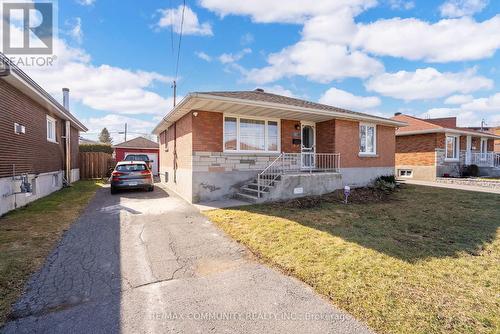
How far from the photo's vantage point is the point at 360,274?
358 cm

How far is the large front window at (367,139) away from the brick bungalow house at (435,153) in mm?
7072

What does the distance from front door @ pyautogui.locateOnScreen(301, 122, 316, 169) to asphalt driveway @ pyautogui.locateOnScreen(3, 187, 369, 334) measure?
767 cm

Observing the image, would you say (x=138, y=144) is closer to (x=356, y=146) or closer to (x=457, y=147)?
(x=356, y=146)

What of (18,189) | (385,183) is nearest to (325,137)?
(385,183)

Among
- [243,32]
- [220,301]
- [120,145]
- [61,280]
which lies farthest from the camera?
[120,145]

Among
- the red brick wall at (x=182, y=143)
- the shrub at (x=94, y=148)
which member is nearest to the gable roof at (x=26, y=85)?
the red brick wall at (x=182, y=143)

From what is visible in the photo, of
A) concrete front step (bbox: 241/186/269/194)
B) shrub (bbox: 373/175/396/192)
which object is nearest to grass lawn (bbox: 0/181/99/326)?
concrete front step (bbox: 241/186/269/194)

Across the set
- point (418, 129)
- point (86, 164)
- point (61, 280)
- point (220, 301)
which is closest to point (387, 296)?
point (220, 301)

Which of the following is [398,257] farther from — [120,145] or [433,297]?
[120,145]

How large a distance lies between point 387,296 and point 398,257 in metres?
1.47

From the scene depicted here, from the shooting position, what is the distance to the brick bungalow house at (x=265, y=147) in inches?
358

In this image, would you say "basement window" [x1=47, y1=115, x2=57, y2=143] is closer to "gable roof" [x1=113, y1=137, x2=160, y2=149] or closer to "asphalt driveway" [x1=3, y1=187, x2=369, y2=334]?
"asphalt driveway" [x1=3, y1=187, x2=369, y2=334]

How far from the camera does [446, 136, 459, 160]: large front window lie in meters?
18.4
